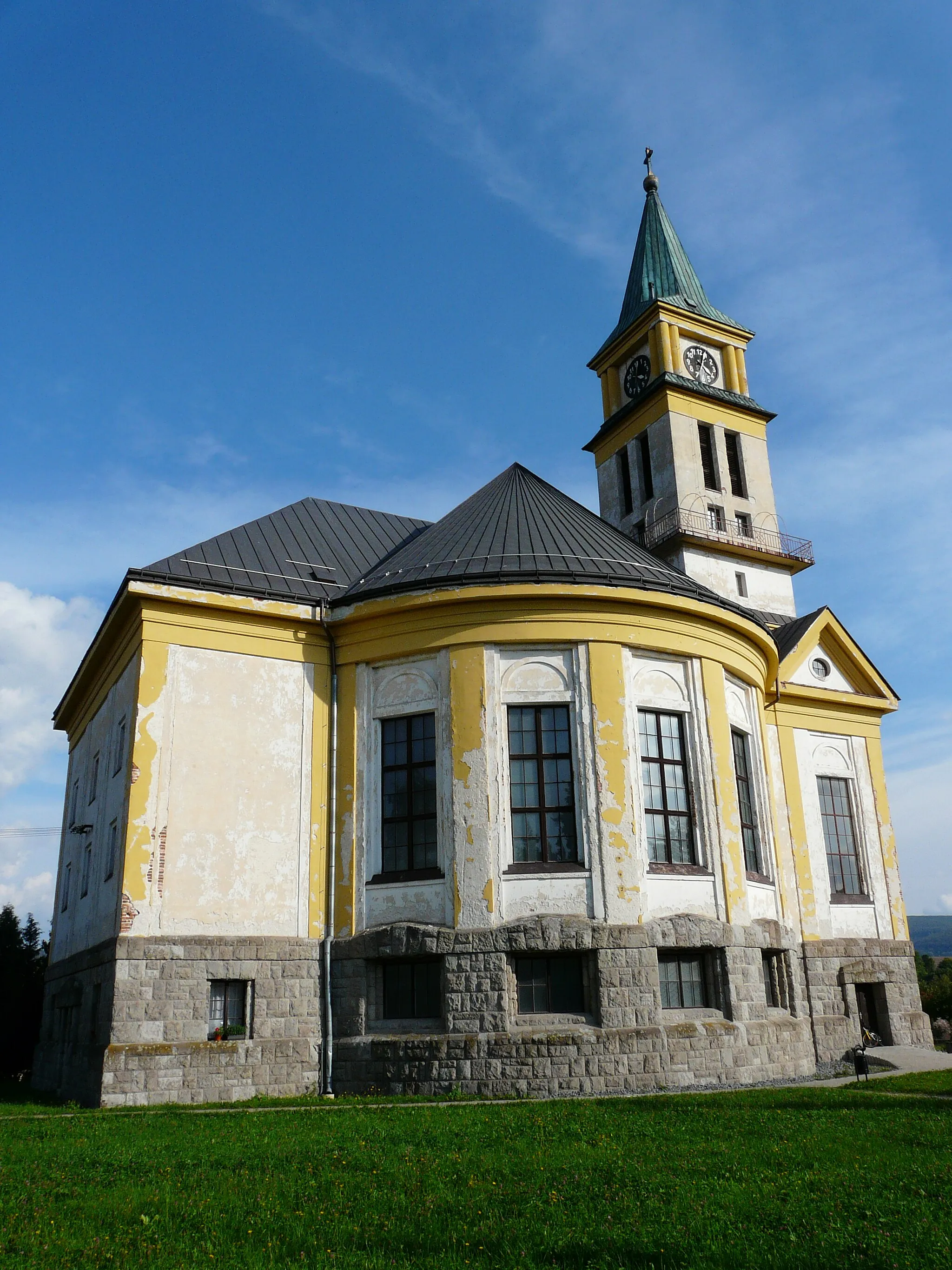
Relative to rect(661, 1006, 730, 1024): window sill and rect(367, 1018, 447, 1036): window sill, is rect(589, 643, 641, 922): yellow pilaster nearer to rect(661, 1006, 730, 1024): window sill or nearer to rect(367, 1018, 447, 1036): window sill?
rect(661, 1006, 730, 1024): window sill

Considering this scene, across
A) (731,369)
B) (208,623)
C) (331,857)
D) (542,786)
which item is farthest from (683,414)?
(331,857)

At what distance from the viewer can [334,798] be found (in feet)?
66.1

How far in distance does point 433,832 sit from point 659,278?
84.4ft

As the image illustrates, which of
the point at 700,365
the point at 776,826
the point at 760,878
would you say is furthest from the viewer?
the point at 700,365

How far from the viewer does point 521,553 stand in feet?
67.6

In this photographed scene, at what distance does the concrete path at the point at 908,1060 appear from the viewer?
21.1 m

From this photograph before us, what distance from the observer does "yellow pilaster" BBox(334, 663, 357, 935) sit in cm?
1938

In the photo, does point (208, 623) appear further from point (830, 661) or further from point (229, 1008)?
point (830, 661)

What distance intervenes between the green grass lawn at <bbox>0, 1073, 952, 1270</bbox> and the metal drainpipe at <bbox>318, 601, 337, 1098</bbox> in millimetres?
5639

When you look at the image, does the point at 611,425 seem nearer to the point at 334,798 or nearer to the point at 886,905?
the point at 886,905

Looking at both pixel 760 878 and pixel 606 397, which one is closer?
pixel 760 878

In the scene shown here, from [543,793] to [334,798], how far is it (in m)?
4.14

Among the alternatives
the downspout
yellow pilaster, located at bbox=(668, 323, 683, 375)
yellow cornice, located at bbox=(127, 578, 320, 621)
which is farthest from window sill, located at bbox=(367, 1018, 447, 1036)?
yellow pilaster, located at bbox=(668, 323, 683, 375)

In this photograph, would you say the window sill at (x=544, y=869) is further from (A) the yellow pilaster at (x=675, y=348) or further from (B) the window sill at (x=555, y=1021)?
(A) the yellow pilaster at (x=675, y=348)
